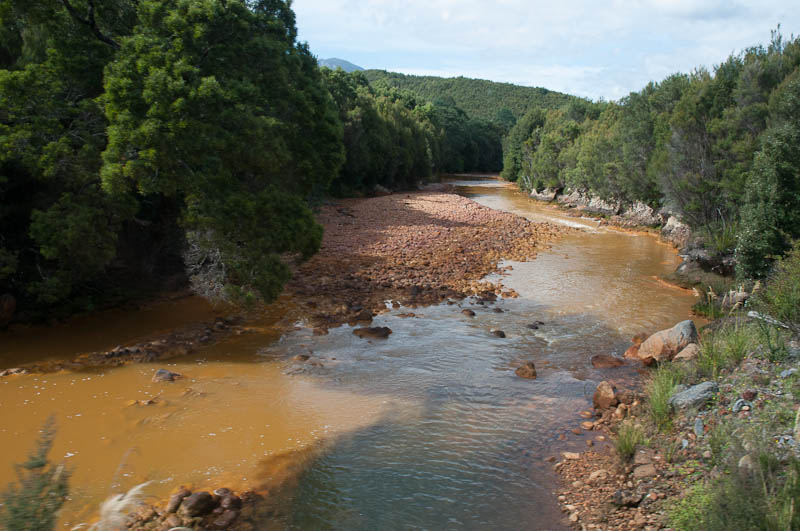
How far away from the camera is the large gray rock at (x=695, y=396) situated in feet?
25.4

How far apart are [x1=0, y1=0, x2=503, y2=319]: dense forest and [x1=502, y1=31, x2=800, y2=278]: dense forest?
1215 centimetres

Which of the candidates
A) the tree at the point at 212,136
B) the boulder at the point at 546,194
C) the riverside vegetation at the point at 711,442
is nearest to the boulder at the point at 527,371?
the riverside vegetation at the point at 711,442

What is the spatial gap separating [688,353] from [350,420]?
665 centimetres

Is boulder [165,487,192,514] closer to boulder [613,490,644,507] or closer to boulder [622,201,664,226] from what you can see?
boulder [613,490,644,507]

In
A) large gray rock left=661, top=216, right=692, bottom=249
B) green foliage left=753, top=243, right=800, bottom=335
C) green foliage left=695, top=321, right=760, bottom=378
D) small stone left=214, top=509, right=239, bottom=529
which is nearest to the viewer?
small stone left=214, top=509, right=239, bottom=529

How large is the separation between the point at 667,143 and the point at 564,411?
21.4 m

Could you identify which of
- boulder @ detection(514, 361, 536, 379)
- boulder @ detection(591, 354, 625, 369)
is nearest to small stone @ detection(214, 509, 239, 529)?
boulder @ detection(514, 361, 536, 379)

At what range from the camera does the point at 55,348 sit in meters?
11.5

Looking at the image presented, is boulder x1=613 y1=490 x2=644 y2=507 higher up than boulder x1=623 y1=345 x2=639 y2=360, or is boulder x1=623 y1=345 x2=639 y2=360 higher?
boulder x1=613 y1=490 x2=644 y2=507

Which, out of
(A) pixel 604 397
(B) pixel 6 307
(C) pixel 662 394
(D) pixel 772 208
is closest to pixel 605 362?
(A) pixel 604 397

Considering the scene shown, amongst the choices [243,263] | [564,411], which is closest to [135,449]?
[243,263]

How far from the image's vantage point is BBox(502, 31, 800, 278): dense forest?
1455 cm

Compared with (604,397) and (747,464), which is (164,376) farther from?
(747,464)

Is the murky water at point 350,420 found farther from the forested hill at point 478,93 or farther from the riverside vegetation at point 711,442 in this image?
the forested hill at point 478,93
